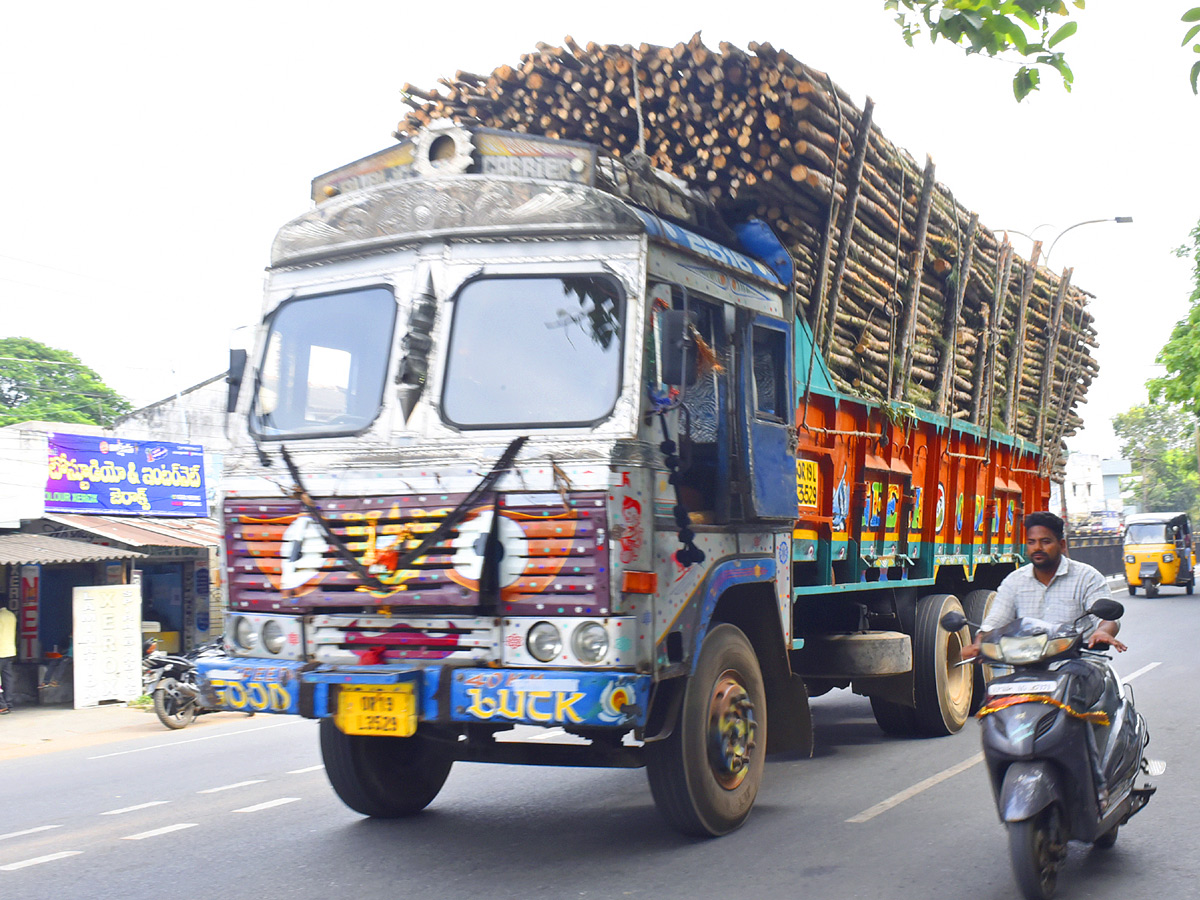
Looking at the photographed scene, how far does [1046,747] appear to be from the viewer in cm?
443

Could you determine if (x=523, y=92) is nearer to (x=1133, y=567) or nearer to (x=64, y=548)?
(x=64, y=548)

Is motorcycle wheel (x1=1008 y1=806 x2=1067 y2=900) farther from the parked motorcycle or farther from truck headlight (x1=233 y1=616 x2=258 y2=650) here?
the parked motorcycle

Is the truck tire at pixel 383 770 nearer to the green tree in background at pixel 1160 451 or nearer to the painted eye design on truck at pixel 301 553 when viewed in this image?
the painted eye design on truck at pixel 301 553

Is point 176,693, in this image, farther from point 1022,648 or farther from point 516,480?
point 1022,648

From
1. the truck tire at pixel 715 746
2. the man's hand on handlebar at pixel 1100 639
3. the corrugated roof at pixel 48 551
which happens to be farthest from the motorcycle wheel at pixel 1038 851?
the corrugated roof at pixel 48 551

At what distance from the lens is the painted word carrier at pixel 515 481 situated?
190 inches

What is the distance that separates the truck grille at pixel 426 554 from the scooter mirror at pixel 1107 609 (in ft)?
6.18

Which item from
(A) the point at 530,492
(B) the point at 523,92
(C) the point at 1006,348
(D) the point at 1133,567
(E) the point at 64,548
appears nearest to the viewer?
(A) the point at 530,492

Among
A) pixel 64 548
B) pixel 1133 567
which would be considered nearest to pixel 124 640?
pixel 64 548

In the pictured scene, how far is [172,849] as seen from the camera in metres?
6.01

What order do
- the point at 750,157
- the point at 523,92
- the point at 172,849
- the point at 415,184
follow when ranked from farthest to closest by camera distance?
the point at 523,92, the point at 750,157, the point at 172,849, the point at 415,184

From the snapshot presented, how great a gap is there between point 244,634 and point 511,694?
1.43 metres

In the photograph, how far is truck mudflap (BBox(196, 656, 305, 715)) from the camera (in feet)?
16.6

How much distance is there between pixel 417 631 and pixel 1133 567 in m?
29.9
